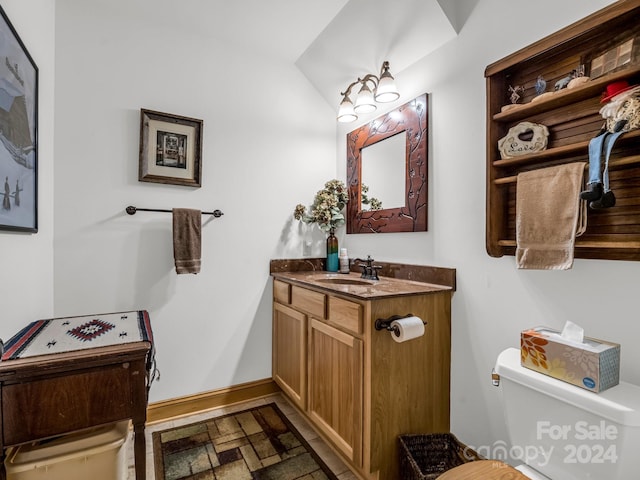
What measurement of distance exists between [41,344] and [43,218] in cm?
70

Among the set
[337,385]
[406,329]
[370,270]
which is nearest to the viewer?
[406,329]

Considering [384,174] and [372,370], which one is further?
[384,174]

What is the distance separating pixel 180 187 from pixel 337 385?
5.06 feet

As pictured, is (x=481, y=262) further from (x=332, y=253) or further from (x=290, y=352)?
(x=290, y=352)

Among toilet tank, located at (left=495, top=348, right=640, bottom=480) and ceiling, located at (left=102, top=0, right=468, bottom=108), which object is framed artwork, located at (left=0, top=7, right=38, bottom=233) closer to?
ceiling, located at (left=102, top=0, right=468, bottom=108)

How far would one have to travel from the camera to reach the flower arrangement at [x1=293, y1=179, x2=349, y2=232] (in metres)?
2.41

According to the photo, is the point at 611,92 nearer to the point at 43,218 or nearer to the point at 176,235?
the point at 176,235

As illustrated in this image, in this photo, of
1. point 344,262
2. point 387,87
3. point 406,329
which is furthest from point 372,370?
point 387,87

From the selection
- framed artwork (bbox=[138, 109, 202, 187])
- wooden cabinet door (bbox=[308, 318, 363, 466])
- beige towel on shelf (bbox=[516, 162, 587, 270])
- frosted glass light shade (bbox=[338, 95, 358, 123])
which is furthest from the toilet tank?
framed artwork (bbox=[138, 109, 202, 187])

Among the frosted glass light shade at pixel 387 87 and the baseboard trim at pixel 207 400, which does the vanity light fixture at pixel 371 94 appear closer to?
the frosted glass light shade at pixel 387 87

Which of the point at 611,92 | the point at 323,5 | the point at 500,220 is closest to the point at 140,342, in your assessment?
the point at 500,220

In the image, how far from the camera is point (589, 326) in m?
1.17

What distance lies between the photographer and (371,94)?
202 cm

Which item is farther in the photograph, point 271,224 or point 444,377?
point 271,224
